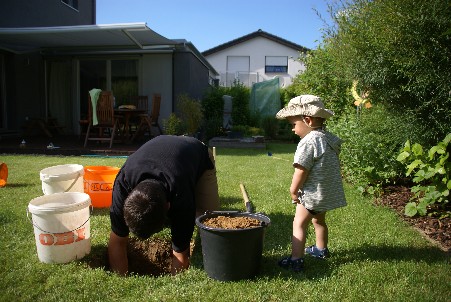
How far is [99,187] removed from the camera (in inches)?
155

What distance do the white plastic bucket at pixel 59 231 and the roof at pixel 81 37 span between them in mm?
5946

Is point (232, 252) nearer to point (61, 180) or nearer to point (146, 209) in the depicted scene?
point (146, 209)

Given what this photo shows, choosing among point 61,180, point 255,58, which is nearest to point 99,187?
point 61,180

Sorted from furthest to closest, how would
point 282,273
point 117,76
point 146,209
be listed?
point 117,76
point 282,273
point 146,209

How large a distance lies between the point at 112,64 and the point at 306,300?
10553 millimetres

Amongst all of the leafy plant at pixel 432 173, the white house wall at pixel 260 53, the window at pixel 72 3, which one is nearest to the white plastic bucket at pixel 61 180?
the leafy plant at pixel 432 173

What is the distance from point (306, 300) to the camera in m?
2.14

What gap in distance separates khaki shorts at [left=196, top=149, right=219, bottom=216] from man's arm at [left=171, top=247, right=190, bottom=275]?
678mm

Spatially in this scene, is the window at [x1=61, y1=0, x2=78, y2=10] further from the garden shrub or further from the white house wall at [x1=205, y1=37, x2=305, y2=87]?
the white house wall at [x1=205, y1=37, x2=305, y2=87]

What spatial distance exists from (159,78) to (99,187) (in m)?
7.46

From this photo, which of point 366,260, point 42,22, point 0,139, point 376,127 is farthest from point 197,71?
point 366,260

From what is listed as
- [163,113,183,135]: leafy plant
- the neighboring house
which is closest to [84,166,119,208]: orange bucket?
[163,113,183,135]: leafy plant

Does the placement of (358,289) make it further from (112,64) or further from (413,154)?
(112,64)

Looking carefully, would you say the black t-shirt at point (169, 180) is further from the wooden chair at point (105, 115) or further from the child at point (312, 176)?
the wooden chair at point (105, 115)
